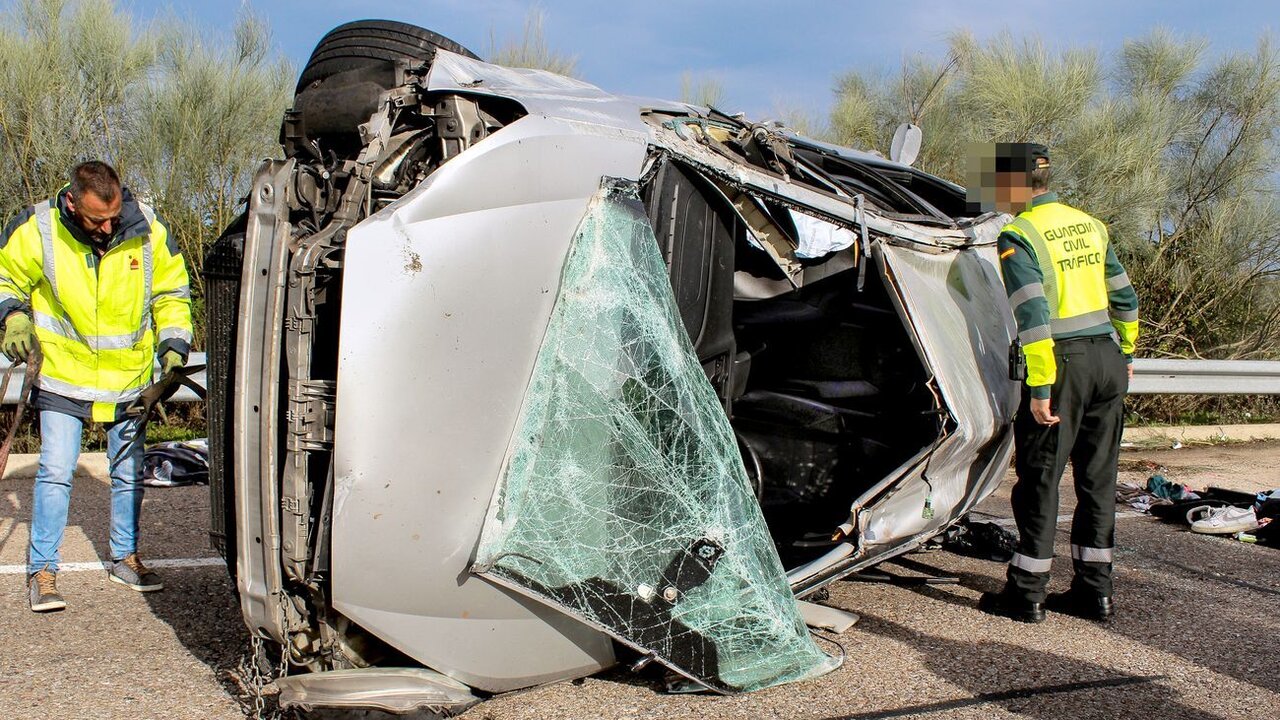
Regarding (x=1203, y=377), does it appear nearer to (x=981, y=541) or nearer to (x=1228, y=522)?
(x=1228, y=522)

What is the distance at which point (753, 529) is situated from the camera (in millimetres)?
3031

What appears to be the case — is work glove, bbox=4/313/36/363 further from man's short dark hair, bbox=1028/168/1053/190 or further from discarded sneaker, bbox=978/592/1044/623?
man's short dark hair, bbox=1028/168/1053/190

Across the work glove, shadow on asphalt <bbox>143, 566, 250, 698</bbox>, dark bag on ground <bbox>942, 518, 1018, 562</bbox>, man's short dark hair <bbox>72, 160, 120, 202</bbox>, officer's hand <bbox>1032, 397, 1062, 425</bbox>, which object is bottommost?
shadow on asphalt <bbox>143, 566, 250, 698</bbox>

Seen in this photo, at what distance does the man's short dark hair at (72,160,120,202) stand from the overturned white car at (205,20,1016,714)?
1096mm

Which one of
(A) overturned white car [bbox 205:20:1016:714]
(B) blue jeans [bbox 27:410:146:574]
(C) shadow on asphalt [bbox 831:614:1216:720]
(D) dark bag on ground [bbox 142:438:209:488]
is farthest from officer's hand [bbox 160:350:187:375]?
(C) shadow on asphalt [bbox 831:614:1216:720]

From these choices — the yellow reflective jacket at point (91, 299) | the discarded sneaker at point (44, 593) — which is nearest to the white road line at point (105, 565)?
the discarded sneaker at point (44, 593)

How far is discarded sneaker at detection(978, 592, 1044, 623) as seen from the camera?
409cm

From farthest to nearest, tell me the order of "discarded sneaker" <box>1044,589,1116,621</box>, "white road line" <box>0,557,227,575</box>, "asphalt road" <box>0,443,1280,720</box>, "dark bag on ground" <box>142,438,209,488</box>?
"dark bag on ground" <box>142,438,209,488</box> → "white road line" <box>0,557,227,575</box> → "discarded sneaker" <box>1044,589,1116,621</box> → "asphalt road" <box>0,443,1280,720</box>

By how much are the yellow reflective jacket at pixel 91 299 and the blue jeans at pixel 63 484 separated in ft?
0.35

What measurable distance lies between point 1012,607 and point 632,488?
6.71 ft

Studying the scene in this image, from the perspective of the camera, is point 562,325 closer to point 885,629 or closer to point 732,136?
point 732,136

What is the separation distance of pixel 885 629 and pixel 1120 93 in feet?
32.7

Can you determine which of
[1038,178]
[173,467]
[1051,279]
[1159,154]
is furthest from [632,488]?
[1159,154]

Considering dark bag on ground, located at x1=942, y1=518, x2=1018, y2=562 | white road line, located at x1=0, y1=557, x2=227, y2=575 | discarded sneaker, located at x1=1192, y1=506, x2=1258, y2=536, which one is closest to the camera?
white road line, located at x1=0, y1=557, x2=227, y2=575
